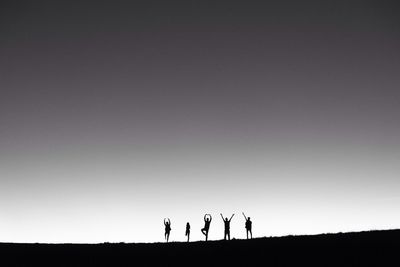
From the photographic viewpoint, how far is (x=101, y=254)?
24.4 m

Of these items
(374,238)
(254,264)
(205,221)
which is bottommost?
(254,264)

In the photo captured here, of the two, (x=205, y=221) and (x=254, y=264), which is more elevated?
(x=205, y=221)

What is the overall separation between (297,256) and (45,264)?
610 inches

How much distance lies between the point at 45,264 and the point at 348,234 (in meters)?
19.7

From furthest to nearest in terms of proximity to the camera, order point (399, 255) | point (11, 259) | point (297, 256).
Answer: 1. point (11, 259)
2. point (297, 256)
3. point (399, 255)

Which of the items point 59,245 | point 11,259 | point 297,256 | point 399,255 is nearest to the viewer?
point 399,255

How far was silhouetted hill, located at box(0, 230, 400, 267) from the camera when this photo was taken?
2041 cm

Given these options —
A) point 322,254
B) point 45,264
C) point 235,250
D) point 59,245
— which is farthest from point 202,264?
point 59,245

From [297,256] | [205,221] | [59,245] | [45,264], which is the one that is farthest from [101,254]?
[297,256]

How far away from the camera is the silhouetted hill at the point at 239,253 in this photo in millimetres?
20406

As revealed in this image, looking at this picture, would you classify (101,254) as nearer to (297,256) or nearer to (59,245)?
(59,245)

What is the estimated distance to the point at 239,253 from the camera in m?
22.4

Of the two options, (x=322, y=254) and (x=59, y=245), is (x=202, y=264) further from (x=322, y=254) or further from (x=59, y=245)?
(x=59, y=245)

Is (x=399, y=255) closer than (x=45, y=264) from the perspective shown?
Yes
